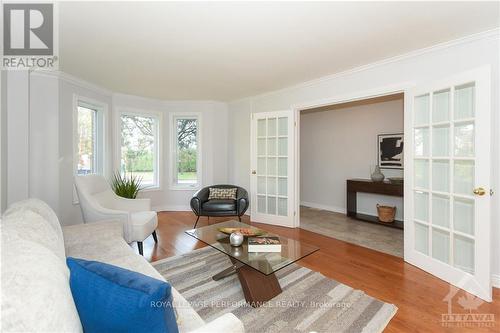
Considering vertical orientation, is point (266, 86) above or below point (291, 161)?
above

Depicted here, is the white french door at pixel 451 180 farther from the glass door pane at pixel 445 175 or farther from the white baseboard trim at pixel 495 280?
the white baseboard trim at pixel 495 280

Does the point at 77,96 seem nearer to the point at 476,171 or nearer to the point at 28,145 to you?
the point at 28,145

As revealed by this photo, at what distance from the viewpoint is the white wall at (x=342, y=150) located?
4.50 m

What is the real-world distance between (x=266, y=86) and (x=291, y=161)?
1270 mm

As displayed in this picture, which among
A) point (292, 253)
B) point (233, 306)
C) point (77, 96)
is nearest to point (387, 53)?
point (292, 253)

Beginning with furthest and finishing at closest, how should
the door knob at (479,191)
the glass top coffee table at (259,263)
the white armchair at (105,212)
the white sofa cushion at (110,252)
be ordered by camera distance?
1. the white armchair at (105,212)
2. the door knob at (479,191)
3. the glass top coffee table at (259,263)
4. the white sofa cushion at (110,252)

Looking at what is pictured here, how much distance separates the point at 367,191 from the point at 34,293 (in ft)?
14.9

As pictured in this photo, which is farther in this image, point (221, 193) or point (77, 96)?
point (221, 193)

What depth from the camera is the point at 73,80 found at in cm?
353

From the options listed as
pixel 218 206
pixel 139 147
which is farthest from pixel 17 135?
pixel 218 206

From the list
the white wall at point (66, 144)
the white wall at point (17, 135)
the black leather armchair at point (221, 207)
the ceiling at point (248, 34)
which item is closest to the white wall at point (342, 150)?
the ceiling at point (248, 34)

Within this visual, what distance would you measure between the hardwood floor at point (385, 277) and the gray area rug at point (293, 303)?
119 mm

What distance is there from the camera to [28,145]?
308 centimetres

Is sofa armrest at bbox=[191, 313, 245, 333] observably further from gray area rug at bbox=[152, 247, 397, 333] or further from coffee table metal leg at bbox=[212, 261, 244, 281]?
coffee table metal leg at bbox=[212, 261, 244, 281]
